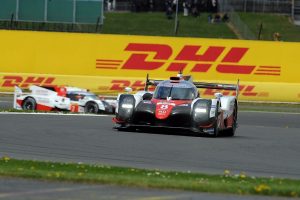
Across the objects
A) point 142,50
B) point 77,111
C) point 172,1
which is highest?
point 172,1

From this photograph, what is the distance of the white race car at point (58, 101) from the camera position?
27.6m

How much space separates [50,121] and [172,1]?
118 ft

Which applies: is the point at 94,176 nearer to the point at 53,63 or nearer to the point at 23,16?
the point at 53,63

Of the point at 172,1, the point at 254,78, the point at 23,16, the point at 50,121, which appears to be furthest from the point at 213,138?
the point at 172,1

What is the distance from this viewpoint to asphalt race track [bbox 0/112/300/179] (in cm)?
1324

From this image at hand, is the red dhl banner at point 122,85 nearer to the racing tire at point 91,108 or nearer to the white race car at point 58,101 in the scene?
the white race car at point 58,101

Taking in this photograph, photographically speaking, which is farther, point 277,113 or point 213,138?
point 277,113

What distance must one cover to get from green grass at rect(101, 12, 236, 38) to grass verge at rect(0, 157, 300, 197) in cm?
3473

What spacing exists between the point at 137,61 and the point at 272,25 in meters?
18.9

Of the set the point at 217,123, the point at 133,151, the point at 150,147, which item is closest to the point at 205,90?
the point at 217,123

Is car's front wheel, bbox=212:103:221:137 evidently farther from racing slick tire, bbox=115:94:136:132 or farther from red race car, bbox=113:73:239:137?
racing slick tire, bbox=115:94:136:132

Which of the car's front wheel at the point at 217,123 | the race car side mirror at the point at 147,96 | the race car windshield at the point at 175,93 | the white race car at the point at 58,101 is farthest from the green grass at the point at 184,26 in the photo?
the car's front wheel at the point at 217,123

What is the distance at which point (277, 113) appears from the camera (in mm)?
29750

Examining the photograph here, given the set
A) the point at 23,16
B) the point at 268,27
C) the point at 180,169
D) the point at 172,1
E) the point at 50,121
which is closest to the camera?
the point at 180,169
